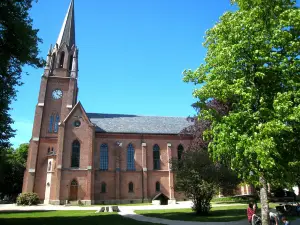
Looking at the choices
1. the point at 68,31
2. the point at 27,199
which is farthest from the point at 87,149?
the point at 68,31

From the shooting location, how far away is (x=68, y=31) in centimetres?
5084

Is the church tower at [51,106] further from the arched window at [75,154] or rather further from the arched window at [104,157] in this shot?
the arched window at [104,157]

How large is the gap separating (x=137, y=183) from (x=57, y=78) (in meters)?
23.2

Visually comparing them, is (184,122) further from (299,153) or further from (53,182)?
(299,153)

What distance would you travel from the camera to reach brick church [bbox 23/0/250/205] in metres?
38.5

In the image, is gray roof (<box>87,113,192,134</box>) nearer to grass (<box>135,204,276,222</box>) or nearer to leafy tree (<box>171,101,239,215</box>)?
leafy tree (<box>171,101,239,215</box>)

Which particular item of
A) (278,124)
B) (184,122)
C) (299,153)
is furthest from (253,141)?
(184,122)

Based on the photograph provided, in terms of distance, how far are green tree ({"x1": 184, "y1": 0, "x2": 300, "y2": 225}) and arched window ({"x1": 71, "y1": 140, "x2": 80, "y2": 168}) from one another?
30.1 meters

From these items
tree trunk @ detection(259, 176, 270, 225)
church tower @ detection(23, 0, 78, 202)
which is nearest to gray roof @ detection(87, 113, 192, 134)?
church tower @ detection(23, 0, 78, 202)

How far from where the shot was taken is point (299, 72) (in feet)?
42.1

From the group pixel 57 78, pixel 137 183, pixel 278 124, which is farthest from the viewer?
pixel 57 78

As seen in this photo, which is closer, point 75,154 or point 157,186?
point 75,154

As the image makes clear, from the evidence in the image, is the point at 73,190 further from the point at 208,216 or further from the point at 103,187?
the point at 208,216

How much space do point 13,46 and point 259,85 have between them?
14183mm
